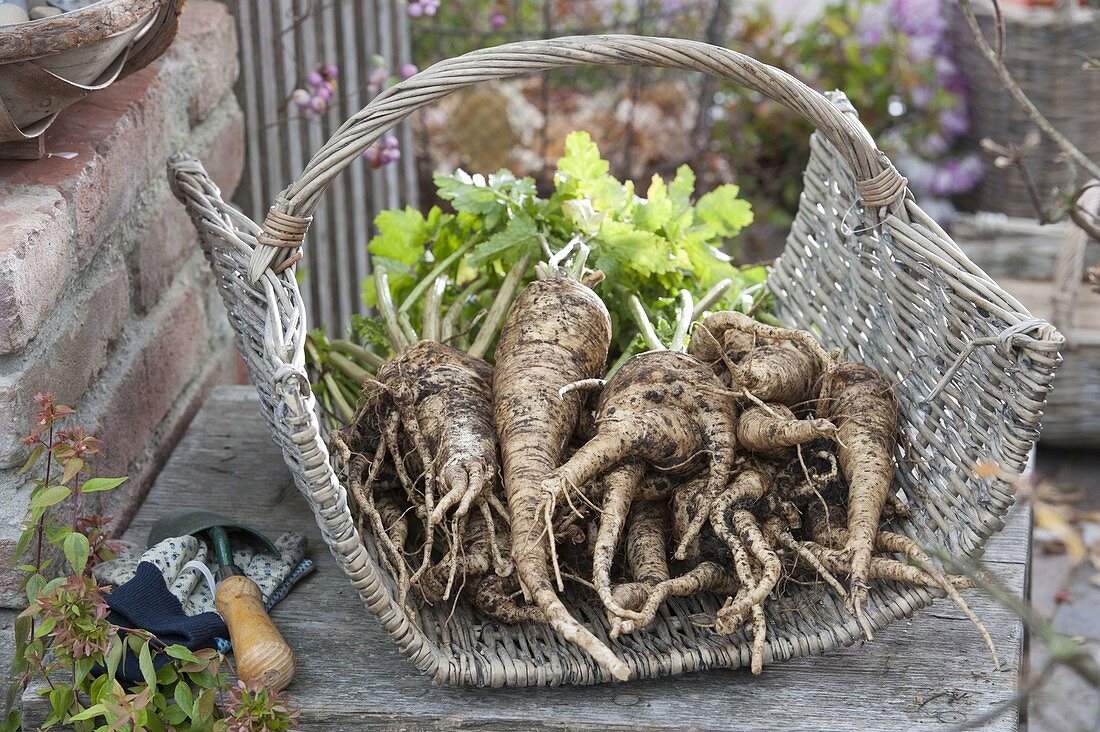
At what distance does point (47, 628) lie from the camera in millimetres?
1220

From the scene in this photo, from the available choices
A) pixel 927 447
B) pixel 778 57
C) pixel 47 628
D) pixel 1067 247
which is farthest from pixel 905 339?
pixel 778 57

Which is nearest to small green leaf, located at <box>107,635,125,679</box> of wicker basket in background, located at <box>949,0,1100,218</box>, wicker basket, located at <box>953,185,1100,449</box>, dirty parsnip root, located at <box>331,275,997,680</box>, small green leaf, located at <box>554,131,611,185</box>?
dirty parsnip root, located at <box>331,275,997,680</box>

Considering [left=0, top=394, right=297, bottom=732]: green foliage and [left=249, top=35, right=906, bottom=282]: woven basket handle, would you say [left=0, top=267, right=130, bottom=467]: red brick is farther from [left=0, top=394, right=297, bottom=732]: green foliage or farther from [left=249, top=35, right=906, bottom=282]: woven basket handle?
[left=249, top=35, right=906, bottom=282]: woven basket handle

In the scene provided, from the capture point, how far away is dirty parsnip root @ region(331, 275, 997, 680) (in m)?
1.33

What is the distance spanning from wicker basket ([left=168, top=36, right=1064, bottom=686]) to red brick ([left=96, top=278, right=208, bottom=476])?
0.93ft

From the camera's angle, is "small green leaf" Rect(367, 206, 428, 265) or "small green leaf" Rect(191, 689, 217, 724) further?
"small green leaf" Rect(367, 206, 428, 265)

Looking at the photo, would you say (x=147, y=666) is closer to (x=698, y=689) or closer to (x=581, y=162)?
(x=698, y=689)

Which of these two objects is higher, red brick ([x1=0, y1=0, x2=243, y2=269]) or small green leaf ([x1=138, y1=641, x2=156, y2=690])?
red brick ([x1=0, y1=0, x2=243, y2=269])

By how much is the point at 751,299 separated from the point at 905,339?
0.40 metres

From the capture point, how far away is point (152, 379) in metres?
1.90

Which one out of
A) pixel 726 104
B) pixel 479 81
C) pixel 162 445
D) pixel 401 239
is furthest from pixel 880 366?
pixel 726 104

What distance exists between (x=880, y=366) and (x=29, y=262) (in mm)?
1211

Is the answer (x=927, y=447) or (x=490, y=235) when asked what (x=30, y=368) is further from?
(x=927, y=447)

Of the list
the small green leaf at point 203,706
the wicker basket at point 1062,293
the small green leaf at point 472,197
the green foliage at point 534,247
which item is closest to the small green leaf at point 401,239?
the green foliage at point 534,247
